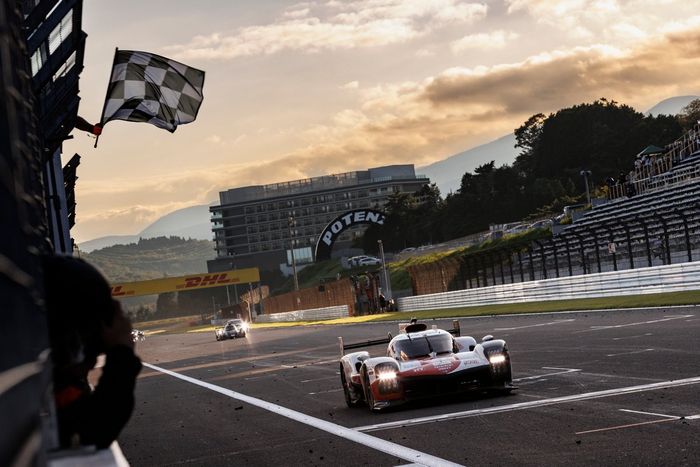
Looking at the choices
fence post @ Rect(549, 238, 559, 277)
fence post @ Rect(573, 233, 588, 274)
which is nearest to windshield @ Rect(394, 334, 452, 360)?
fence post @ Rect(573, 233, 588, 274)

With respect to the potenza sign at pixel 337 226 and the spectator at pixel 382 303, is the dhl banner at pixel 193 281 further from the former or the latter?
the spectator at pixel 382 303

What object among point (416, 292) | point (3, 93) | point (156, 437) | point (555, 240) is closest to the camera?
point (3, 93)

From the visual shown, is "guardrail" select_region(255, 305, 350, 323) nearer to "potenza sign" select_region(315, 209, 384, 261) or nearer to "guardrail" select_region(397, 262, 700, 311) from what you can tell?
"potenza sign" select_region(315, 209, 384, 261)

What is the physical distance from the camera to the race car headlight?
1353cm

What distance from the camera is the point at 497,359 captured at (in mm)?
13578

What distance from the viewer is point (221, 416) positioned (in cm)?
1598

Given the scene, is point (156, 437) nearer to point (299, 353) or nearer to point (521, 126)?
point (299, 353)

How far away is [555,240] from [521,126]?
113 metres

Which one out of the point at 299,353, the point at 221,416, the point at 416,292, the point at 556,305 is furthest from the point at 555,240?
the point at 221,416

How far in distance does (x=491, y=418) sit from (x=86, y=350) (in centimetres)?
996

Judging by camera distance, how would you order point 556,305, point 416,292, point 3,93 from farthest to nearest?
point 416,292 < point 556,305 < point 3,93

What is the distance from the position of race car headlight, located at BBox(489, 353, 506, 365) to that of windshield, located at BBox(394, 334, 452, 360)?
1029 millimetres

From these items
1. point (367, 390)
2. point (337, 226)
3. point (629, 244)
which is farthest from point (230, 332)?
point (367, 390)

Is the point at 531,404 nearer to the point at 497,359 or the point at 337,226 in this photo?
the point at 497,359
